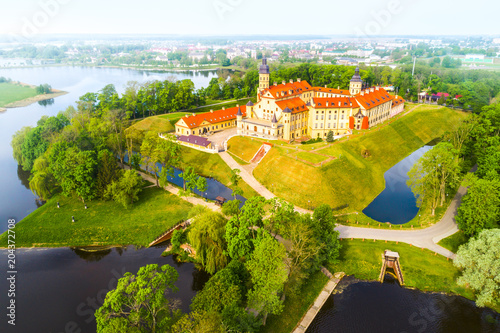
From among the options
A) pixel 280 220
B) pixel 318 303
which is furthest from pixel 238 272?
pixel 318 303

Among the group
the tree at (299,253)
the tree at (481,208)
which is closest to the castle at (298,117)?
the tree at (481,208)

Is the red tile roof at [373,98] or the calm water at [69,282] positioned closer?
the calm water at [69,282]

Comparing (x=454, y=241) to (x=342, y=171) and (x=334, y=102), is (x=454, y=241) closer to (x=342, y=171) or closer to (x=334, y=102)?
(x=342, y=171)

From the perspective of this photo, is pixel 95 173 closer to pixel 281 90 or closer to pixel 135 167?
pixel 135 167

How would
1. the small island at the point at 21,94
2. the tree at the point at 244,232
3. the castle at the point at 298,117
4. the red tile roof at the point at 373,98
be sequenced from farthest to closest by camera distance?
the small island at the point at 21,94, the red tile roof at the point at 373,98, the castle at the point at 298,117, the tree at the point at 244,232

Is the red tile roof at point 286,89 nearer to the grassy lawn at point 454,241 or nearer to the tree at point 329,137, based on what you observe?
the tree at point 329,137

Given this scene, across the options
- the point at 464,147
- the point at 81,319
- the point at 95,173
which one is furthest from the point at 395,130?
the point at 81,319

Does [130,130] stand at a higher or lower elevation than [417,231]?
higher

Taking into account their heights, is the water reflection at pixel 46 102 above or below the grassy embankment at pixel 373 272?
above
